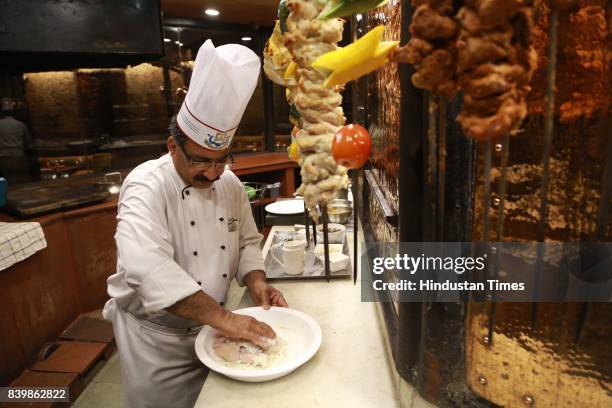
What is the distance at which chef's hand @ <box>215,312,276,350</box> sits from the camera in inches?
64.3

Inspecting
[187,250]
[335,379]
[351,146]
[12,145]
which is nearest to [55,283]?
[12,145]

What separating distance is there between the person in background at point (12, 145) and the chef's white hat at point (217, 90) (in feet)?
12.9

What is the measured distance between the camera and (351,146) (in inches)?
41.1

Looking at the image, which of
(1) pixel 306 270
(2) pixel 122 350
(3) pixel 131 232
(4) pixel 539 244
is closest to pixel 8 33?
(3) pixel 131 232

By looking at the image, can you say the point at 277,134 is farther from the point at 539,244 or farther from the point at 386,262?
the point at 539,244

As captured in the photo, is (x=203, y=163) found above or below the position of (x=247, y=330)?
above

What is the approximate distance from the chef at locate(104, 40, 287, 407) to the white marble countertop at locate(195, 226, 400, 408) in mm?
219

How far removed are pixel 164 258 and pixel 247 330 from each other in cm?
51

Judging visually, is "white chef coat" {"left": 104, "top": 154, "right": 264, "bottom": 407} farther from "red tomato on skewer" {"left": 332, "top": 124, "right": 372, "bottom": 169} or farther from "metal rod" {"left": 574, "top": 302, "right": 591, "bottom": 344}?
"metal rod" {"left": 574, "top": 302, "right": 591, "bottom": 344}

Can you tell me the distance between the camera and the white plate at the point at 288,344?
4.69 feet

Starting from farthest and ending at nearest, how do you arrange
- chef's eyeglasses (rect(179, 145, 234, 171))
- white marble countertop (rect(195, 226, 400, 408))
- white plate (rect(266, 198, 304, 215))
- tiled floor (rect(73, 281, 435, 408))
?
white plate (rect(266, 198, 304, 215))
tiled floor (rect(73, 281, 435, 408))
chef's eyeglasses (rect(179, 145, 234, 171))
white marble countertop (rect(195, 226, 400, 408))

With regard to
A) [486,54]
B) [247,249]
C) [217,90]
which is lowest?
[247,249]

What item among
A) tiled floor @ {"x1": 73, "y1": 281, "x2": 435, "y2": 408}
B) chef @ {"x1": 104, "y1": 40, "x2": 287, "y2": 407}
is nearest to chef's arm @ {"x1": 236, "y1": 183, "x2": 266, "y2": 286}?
chef @ {"x1": 104, "y1": 40, "x2": 287, "y2": 407}

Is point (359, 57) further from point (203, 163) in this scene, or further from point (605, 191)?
point (203, 163)
